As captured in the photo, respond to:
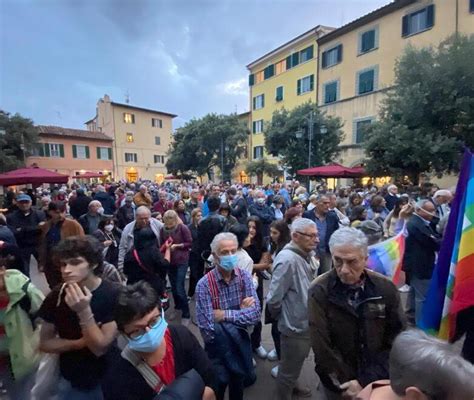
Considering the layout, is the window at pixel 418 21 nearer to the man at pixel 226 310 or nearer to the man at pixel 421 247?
the man at pixel 421 247

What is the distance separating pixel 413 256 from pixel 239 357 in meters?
3.08

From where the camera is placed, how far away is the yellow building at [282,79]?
28812 millimetres

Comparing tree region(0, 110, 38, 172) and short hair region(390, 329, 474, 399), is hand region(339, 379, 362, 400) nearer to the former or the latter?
short hair region(390, 329, 474, 399)

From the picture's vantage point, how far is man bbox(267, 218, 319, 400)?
2.79 m

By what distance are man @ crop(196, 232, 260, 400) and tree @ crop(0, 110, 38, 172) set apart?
29946mm

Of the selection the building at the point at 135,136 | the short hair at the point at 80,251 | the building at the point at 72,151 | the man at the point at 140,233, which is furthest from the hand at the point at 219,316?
the building at the point at 135,136

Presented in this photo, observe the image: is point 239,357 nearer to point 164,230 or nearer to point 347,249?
point 347,249

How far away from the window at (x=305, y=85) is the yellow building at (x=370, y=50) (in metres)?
1.21

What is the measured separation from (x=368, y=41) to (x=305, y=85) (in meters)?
7.25

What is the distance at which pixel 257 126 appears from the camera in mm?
36781

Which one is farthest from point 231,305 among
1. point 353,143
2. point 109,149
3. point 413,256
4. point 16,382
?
point 109,149

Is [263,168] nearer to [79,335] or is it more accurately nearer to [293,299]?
[293,299]

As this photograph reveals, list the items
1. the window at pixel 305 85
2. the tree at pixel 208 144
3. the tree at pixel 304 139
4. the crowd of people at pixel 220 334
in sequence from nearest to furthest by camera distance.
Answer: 1. the crowd of people at pixel 220 334
2. the tree at pixel 304 139
3. the window at pixel 305 85
4. the tree at pixel 208 144

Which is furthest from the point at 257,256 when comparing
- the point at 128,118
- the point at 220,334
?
the point at 128,118
